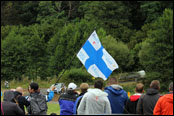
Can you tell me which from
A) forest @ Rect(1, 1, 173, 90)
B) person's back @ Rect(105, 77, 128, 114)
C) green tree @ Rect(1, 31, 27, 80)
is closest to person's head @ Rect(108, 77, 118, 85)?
forest @ Rect(1, 1, 173, 90)

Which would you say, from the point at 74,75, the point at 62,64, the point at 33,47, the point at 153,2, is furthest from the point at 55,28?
the point at 74,75

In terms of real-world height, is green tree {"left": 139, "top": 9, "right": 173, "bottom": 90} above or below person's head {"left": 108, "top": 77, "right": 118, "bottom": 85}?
above

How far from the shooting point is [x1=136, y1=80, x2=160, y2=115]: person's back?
7754mm

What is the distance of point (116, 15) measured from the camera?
6475cm

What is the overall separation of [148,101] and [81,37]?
4817 centimetres

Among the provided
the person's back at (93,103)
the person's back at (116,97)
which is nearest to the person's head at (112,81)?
the person's back at (116,97)

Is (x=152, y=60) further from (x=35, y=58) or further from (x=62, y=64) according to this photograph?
(x=35, y=58)

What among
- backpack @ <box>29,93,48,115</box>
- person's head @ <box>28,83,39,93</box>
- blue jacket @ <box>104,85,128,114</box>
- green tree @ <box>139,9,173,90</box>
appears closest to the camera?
person's head @ <box>28,83,39,93</box>

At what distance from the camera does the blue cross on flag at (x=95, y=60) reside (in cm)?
1148

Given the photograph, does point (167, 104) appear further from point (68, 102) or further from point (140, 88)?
point (68, 102)

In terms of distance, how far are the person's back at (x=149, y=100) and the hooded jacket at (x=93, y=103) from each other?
0.78m

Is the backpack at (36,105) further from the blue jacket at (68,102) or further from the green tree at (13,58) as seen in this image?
the green tree at (13,58)

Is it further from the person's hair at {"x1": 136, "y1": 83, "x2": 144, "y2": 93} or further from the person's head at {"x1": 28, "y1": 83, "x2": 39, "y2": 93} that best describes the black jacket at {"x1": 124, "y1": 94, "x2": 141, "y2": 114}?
the person's head at {"x1": 28, "y1": 83, "x2": 39, "y2": 93}

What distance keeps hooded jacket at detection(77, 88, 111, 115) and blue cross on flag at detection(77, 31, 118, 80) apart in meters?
3.73
